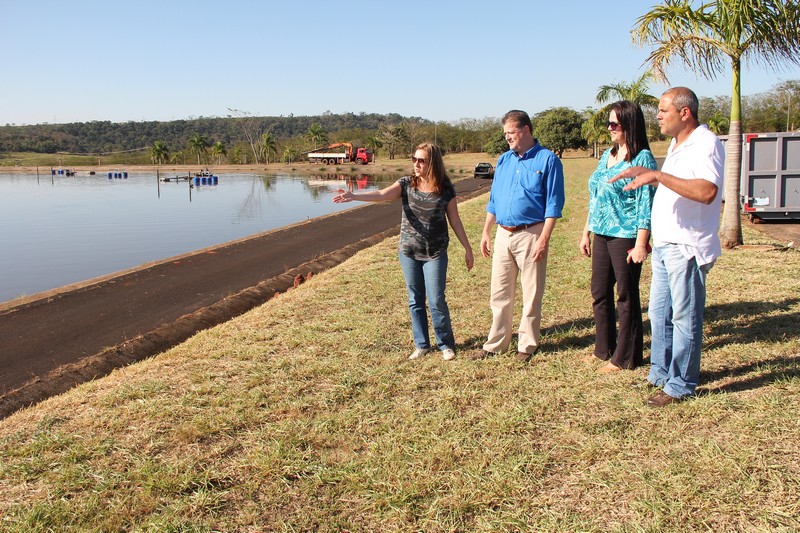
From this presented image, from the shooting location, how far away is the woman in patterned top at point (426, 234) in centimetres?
472

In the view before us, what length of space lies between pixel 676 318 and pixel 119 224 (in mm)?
27816

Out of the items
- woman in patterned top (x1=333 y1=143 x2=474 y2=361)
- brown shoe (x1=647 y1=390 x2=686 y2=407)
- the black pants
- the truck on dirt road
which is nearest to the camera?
brown shoe (x1=647 y1=390 x2=686 y2=407)

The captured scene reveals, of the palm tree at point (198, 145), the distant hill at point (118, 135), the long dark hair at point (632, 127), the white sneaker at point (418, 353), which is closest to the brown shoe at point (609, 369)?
the white sneaker at point (418, 353)

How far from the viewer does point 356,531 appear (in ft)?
8.87

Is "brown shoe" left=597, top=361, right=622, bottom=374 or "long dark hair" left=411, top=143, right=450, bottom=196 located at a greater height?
"long dark hair" left=411, top=143, right=450, bottom=196

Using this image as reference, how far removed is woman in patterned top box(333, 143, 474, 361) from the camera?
4719 mm

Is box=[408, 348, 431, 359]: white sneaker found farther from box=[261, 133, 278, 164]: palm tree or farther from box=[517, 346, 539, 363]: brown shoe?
box=[261, 133, 278, 164]: palm tree

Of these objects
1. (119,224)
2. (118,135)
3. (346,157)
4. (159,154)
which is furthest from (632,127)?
(118,135)

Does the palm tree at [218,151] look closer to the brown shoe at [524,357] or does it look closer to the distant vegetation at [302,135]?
the distant vegetation at [302,135]

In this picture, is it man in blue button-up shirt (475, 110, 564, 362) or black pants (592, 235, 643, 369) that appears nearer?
black pants (592, 235, 643, 369)

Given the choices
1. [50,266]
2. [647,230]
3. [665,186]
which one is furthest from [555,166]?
[50,266]

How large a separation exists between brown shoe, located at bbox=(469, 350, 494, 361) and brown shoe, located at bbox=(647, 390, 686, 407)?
52.4 inches

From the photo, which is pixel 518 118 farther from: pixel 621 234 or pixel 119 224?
pixel 119 224

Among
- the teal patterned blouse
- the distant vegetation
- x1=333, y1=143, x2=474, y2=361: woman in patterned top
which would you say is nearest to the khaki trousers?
Answer: x1=333, y1=143, x2=474, y2=361: woman in patterned top
